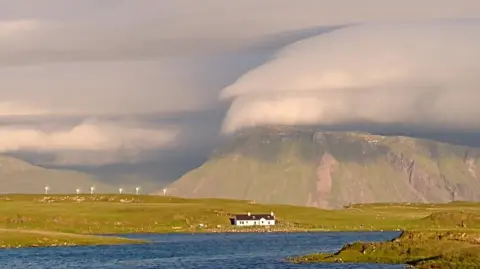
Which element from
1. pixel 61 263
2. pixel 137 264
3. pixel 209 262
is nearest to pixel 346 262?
pixel 209 262

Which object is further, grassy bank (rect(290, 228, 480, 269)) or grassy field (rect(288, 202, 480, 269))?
grassy bank (rect(290, 228, 480, 269))

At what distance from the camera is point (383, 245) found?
515 feet

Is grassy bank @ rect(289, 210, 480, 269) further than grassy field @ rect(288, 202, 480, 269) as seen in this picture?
Yes

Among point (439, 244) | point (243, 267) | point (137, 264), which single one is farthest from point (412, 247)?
point (137, 264)

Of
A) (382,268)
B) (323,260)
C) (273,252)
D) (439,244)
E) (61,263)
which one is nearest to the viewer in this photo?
(382,268)

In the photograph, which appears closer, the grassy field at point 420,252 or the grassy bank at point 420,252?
the grassy field at point 420,252

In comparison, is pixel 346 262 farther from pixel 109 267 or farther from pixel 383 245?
pixel 109 267

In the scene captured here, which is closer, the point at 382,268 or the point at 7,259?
the point at 382,268

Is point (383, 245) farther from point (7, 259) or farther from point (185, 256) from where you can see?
point (7, 259)

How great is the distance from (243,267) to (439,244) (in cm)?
3052

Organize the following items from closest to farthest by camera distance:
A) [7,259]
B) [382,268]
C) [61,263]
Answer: [382,268], [61,263], [7,259]

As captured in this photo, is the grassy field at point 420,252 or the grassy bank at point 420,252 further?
the grassy bank at point 420,252

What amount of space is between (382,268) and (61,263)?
6177 centimetres

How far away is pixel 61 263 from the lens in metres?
172
